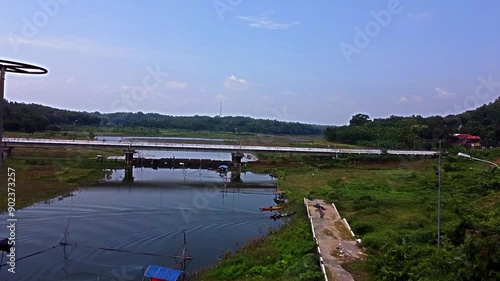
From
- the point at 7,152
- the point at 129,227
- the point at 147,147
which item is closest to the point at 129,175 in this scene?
the point at 147,147

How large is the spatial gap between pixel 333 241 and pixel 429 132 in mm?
62028

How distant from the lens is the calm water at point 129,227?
1709 cm

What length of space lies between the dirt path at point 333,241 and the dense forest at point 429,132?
41.2 metres

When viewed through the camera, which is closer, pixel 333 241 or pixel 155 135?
pixel 333 241

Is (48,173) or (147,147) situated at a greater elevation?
(147,147)

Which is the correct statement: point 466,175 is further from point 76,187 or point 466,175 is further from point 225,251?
point 76,187

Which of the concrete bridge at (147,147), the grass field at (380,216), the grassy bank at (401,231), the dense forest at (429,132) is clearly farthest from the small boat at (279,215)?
the dense forest at (429,132)

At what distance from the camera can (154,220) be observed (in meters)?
24.7

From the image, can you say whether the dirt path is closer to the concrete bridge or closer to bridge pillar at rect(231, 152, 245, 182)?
bridge pillar at rect(231, 152, 245, 182)

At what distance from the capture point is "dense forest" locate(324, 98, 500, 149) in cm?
6881

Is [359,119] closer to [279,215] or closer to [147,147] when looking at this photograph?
[147,147]

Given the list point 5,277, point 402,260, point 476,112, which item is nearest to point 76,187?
point 5,277

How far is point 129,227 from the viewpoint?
22828 millimetres

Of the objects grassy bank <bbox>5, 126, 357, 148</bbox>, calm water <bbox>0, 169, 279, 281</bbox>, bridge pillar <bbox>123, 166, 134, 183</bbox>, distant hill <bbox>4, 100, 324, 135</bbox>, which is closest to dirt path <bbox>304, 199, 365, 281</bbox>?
calm water <bbox>0, 169, 279, 281</bbox>
